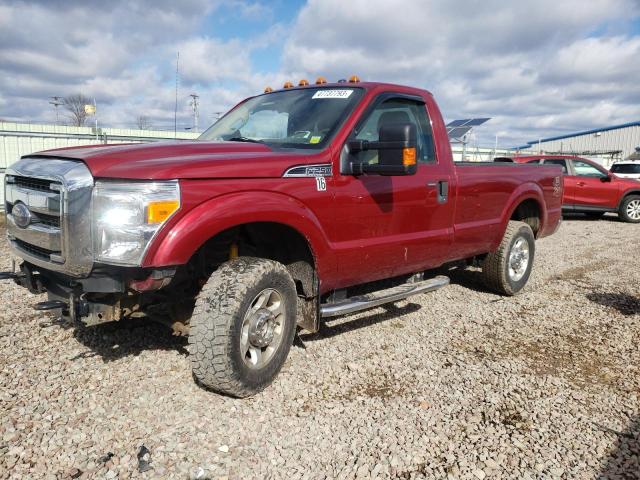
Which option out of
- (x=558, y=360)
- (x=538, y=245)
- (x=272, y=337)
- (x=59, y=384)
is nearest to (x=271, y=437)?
(x=272, y=337)

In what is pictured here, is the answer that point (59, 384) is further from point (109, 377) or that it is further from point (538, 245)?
point (538, 245)

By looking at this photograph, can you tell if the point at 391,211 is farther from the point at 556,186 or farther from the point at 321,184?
the point at 556,186

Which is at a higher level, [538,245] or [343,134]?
[343,134]

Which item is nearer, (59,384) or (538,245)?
(59,384)

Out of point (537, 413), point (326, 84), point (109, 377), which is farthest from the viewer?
point (326, 84)

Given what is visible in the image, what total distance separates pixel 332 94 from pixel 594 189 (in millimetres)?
11948

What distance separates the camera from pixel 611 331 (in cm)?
460

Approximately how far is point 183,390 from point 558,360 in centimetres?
280

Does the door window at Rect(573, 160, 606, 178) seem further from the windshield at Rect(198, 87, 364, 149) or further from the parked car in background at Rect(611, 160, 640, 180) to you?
the windshield at Rect(198, 87, 364, 149)

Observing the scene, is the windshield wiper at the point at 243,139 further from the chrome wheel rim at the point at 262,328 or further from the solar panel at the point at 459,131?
the solar panel at the point at 459,131

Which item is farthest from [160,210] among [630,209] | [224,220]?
[630,209]

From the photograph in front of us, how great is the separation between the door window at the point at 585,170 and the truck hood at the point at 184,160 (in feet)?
40.7

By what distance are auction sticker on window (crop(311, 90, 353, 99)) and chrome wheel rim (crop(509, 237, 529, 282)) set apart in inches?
110

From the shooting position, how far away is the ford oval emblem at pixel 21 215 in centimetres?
304
